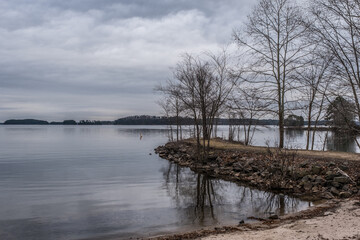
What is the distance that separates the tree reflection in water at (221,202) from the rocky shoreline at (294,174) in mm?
1115

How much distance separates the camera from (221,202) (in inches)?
502

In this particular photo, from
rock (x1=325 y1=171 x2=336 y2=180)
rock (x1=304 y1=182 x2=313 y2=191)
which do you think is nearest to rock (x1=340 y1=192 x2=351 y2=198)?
rock (x1=325 y1=171 x2=336 y2=180)

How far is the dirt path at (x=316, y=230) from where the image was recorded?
6999 millimetres

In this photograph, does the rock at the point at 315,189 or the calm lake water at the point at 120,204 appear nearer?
the calm lake water at the point at 120,204

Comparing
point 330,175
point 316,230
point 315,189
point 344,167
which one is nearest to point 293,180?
point 315,189

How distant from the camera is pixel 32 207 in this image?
476 inches

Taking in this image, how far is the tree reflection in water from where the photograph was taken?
10.5 m

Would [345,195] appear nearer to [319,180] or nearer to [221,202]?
[319,180]

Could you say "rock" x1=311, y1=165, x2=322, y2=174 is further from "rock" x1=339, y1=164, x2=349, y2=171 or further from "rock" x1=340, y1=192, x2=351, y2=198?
"rock" x1=340, y1=192, x2=351, y2=198

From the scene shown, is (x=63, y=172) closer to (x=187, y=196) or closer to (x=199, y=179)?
(x=199, y=179)

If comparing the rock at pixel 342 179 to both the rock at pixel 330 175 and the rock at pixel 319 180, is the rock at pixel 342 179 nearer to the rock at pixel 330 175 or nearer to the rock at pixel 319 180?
the rock at pixel 330 175

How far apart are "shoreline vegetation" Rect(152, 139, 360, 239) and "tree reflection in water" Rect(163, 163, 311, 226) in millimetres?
840

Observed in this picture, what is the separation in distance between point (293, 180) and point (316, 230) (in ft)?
26.1

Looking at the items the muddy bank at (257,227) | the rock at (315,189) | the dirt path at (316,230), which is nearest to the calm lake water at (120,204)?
the muddy bank at (257,227)
